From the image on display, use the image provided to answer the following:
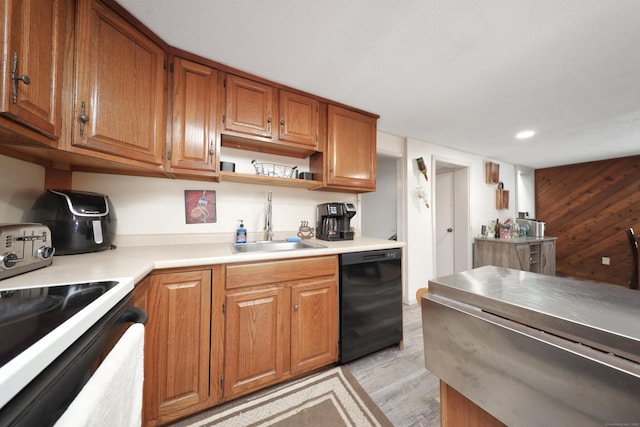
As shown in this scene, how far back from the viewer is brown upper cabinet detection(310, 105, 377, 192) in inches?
75.4

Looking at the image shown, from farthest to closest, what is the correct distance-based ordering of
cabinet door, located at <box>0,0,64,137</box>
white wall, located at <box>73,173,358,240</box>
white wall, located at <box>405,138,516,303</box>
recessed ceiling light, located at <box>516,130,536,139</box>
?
white wall, located at <box>405,138,516,303</box>
recessed ceiling light, located at <box>516,130,536,139</box>
white wall, located at <box>73,173,358,240</box>
cabinet door, located at <box>0,0,64,137</box>

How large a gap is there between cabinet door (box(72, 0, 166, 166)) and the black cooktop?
28.6 inches

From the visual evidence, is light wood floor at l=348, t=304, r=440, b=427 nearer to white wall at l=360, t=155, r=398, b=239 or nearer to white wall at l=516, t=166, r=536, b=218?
white wall at l=360, t=155, r=398, b=239

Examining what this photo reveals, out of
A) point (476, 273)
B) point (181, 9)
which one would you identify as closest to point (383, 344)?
point (476, 273)

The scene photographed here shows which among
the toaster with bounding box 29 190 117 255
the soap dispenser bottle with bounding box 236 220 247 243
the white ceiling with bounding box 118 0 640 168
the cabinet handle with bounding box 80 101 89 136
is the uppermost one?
the white ceiling with bounding box 118 0 640 168

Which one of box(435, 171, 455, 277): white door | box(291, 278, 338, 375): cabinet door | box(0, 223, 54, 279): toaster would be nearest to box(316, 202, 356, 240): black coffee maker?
box(291, 278, 338, 375): cabinet door

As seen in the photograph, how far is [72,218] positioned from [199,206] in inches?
27.2

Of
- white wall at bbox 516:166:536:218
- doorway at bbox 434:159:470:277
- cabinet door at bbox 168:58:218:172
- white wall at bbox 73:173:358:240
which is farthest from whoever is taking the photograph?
white wall at bbox 516:166:536:218

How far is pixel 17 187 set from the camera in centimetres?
109

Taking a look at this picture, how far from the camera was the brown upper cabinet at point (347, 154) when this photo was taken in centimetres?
191

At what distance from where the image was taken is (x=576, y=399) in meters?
0.41

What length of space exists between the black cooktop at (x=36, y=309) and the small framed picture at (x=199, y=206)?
3.29ft

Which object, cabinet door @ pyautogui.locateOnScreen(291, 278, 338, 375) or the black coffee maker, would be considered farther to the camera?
the black coffee maker

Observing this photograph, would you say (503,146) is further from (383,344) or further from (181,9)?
(181,9)
